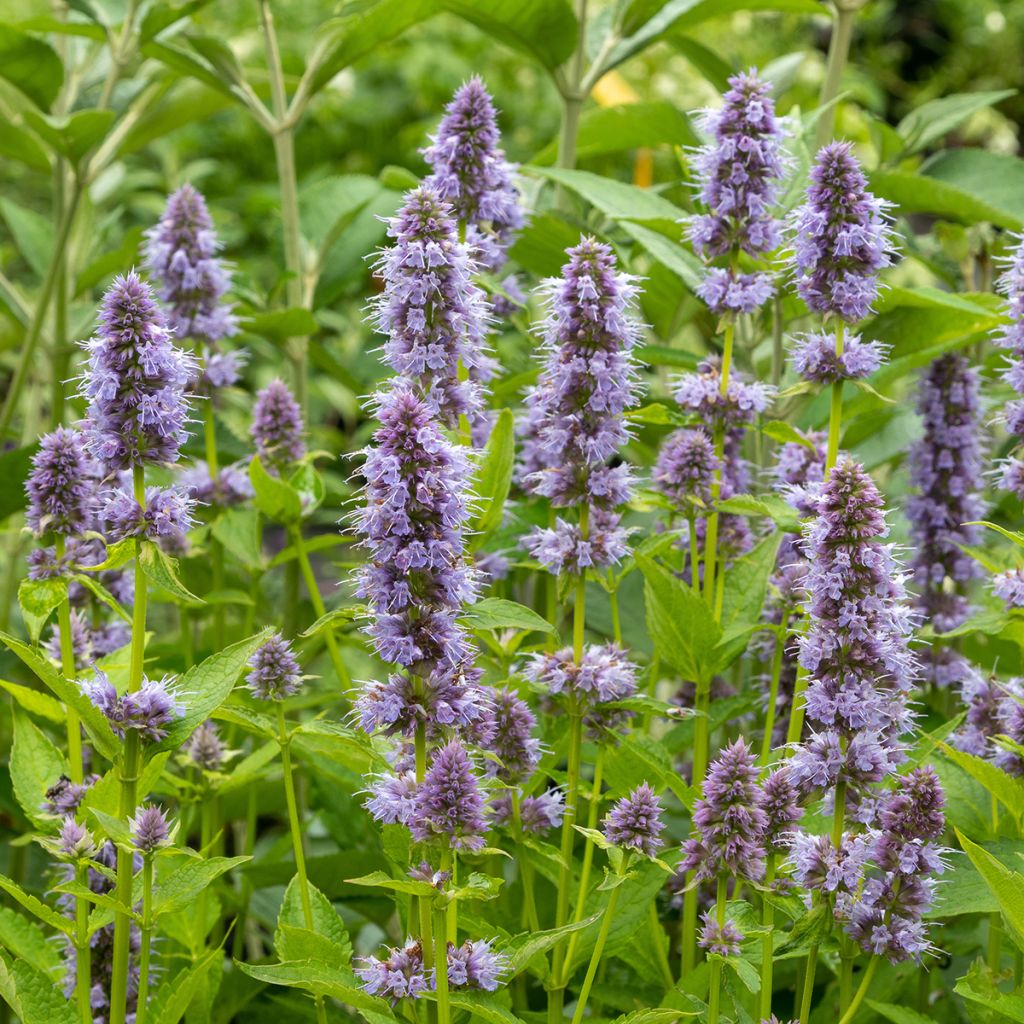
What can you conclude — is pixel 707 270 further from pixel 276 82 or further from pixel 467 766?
pixel 276 82

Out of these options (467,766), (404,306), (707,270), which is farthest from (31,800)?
(707,270)

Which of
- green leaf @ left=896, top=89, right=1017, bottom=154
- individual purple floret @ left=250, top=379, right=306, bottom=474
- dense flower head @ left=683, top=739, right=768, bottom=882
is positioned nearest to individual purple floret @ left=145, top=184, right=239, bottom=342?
individual purple floret @ left=250, top=379, right=306, bottom=474

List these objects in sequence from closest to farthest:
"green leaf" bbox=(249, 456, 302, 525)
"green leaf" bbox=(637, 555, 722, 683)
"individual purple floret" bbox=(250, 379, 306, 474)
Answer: "green leaf" bbox=(637, 555, 722, 683)
"green leaf" bbox=(249, 456, 302, 525)
"individual purple floret" bbox=(250, 379, 306, 474)

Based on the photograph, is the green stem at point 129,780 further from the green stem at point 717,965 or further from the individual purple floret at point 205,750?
the green stem at point 717,965

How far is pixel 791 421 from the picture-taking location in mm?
3547

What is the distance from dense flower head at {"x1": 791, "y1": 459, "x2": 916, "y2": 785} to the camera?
2.07 meters

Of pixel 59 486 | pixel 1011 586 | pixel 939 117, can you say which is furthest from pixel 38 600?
pixel 939 117

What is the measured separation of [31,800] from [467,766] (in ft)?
2.90

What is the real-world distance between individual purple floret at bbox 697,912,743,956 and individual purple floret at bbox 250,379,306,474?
1.40 m

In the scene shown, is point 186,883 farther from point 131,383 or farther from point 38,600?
point 131,383

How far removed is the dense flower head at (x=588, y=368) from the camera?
225 centimetres

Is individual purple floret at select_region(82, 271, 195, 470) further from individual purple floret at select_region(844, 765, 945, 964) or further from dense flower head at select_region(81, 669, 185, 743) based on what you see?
individual purple floret at select_region(844, 765, 945, 964)

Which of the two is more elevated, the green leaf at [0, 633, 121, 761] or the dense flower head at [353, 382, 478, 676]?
the dense flower head at [353, 382, 478, 676]

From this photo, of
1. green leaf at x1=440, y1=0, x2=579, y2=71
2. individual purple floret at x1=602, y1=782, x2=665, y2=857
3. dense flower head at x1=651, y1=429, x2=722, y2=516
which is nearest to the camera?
individual purple floret at x1=602, y1=782, x2=665, y2=857
